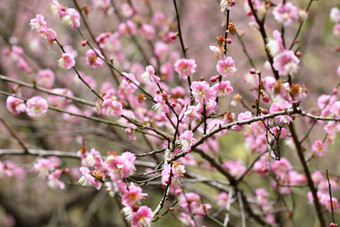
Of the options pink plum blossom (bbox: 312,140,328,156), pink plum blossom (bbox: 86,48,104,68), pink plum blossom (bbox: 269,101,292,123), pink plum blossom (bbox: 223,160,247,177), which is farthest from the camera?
pink plum blossom (bbox: 223,160,247,177)

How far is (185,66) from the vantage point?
169 cm

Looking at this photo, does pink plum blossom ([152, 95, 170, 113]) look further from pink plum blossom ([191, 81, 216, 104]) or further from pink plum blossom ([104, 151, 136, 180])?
pink plum blossom ([104, 151, 136, 180])

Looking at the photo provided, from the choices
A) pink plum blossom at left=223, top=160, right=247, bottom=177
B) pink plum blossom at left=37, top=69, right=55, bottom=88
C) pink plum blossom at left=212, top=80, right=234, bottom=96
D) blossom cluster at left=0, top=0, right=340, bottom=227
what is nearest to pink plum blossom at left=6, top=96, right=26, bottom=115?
blossom cluster at left=0, top=0, right=340, bottom=227

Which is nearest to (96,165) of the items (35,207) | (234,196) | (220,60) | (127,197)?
(127,197)

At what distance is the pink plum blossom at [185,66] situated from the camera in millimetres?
1672

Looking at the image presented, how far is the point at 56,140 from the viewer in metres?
5.76

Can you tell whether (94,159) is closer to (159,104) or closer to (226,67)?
(159,104)

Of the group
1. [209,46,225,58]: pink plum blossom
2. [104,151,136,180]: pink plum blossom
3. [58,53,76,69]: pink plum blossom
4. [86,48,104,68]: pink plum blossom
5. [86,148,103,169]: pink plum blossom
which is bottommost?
[104,151,136,180]: pink plum blossom

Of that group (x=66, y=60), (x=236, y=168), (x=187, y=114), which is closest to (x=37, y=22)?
(x=66, y=60)

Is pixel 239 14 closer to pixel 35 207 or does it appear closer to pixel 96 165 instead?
pixel 35 207

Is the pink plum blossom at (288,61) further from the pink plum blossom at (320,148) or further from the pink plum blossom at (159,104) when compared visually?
the pink plum blossom at (320,148)

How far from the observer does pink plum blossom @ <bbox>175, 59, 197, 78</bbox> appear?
1.67m

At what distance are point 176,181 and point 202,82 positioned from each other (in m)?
0.43

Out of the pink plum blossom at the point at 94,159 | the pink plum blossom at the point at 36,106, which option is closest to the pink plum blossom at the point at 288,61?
the pink plum blossom at the point at 94,159
